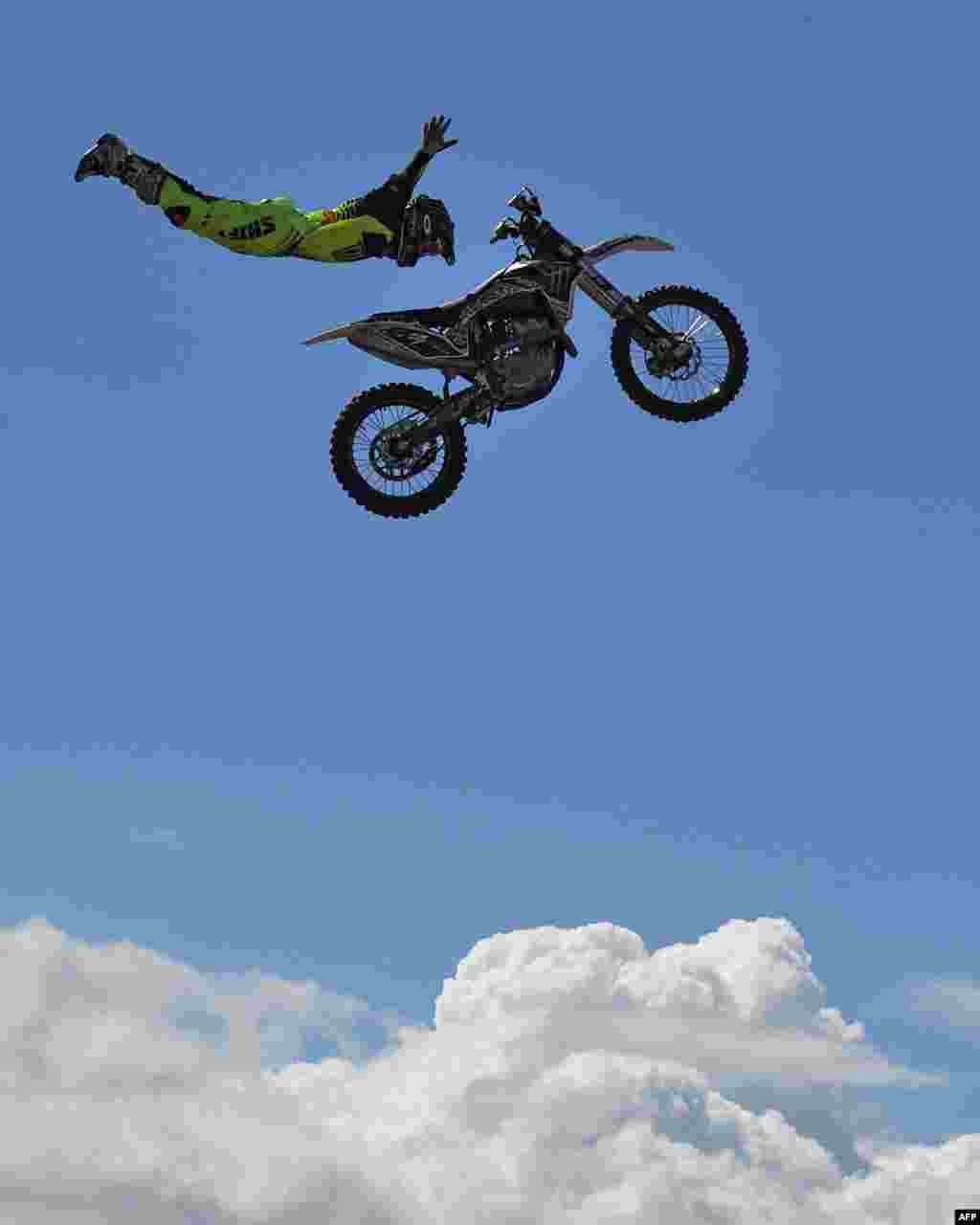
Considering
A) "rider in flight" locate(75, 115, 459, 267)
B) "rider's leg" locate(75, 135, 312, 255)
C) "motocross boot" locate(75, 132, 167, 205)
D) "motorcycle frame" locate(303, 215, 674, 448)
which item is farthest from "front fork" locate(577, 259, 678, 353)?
"motocross boot" locate(75, 132, 167, 205)

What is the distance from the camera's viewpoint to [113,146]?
96.4 ft

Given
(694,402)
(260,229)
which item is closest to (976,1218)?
(694,402)

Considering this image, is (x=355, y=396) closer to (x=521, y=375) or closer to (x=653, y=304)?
(x=521, y=375)

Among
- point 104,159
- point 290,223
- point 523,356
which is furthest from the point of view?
point 523,356

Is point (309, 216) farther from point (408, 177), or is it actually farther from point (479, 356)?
point (479, 356)

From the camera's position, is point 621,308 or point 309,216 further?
point 621,308

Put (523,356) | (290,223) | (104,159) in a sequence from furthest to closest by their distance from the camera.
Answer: (523,356)
(290,223)
(104,159)

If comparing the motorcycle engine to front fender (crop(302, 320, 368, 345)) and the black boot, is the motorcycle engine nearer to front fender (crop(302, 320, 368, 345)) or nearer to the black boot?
front fender (crop(302, 320, 368, 345))

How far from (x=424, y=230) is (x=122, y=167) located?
462 centimetres

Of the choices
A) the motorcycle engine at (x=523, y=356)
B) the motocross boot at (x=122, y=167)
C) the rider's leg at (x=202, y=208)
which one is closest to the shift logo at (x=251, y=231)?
the rider's leg at (x=202, y=208)

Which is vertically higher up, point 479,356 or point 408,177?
point 408,177

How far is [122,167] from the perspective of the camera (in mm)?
29422

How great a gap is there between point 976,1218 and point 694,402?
124ft

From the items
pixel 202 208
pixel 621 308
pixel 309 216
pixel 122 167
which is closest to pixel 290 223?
pixel 309 216
